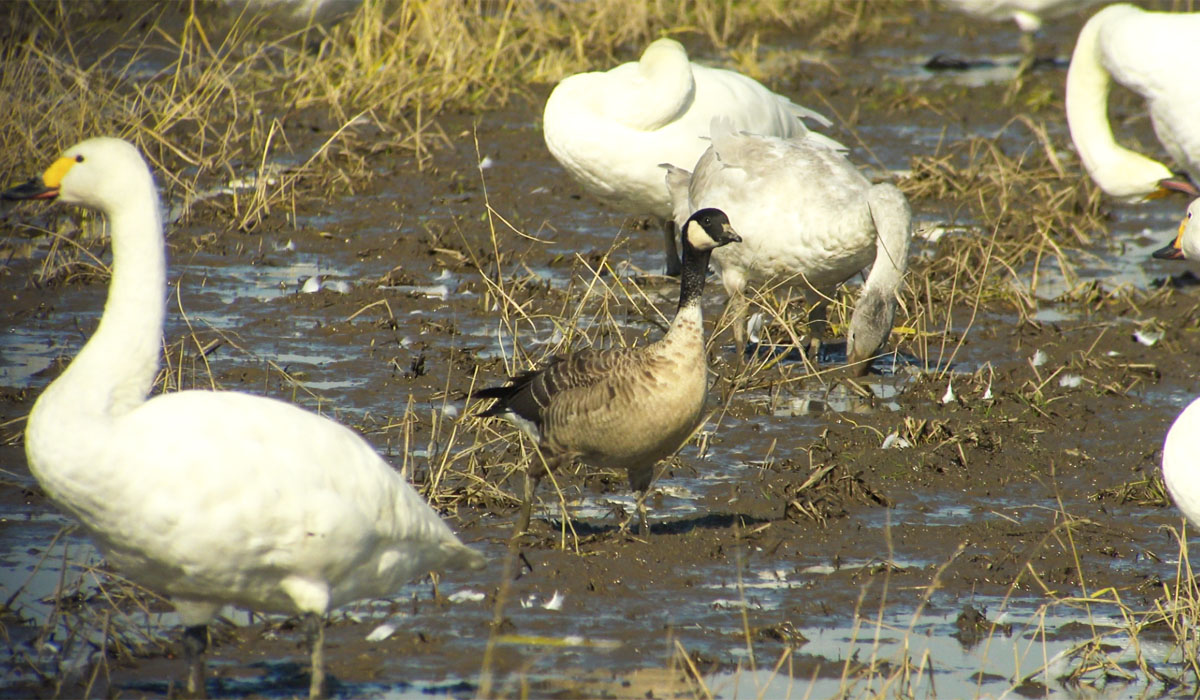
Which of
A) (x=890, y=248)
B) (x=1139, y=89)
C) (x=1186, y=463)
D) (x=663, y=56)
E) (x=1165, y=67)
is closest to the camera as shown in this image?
(x=1186, y=463)

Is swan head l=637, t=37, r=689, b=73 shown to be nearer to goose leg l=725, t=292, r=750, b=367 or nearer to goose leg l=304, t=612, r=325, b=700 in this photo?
goose leg l=725, t=292, r=750, b=367

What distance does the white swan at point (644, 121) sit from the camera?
8688 mm

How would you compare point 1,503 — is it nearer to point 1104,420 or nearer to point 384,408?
point 384,408

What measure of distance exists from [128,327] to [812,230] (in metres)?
4.03

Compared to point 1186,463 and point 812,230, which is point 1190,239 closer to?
point 812,230

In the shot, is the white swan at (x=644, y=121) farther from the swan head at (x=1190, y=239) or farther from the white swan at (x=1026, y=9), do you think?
the white swan at (x=1026, y=9)

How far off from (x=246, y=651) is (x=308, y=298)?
381 centimetres

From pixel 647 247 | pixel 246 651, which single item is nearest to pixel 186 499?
pixel 246 651

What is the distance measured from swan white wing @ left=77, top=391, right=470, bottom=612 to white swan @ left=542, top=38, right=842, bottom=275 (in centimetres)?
449

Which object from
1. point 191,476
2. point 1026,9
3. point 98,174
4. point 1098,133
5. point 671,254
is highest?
point 98,174

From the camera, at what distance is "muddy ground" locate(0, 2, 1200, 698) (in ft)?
15.8

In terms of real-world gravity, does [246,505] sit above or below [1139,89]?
above

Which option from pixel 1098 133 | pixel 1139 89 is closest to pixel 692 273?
pixel 1139 89

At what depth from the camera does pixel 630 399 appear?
5.36m
